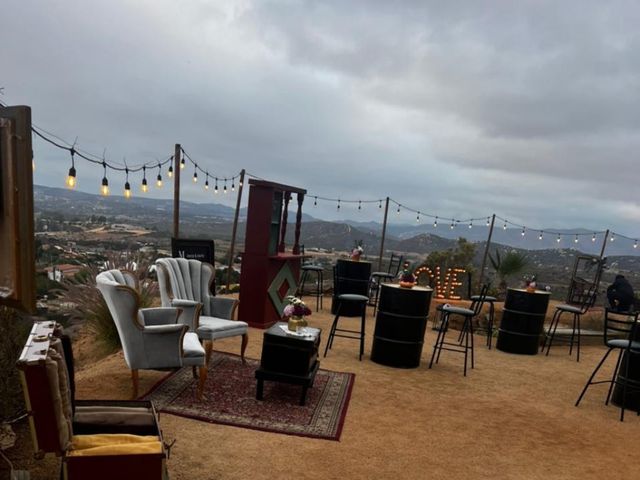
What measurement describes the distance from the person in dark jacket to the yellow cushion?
6622 mm

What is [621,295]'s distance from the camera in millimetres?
6418

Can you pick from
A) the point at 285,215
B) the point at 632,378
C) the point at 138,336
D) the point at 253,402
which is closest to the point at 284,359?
the point at 253,402

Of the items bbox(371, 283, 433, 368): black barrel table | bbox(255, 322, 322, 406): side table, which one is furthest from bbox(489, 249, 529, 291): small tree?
bbox(255, 322, 322, 406): side table

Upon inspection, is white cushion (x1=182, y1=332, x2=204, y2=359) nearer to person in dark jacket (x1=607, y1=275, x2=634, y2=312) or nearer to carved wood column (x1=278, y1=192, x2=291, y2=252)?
carved wood column (x1=278, y1=192, x2=291, y2=252)

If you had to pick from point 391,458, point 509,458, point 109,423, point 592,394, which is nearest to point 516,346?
point 592,394

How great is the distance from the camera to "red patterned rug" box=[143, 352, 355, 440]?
3.52m

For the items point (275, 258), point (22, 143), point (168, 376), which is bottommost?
point (168, 376)

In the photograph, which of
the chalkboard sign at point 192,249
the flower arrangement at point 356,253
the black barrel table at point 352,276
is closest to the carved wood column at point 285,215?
the chalkboard sign at point 192,249

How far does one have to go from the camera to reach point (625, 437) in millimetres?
3955

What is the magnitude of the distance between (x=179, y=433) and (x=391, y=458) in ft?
5.00

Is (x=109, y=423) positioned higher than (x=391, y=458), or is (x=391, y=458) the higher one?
(x=109, y=423)

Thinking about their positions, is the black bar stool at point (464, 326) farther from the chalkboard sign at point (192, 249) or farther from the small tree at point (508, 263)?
the small tree at point (508, 263)

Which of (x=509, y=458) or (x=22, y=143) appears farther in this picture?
(x=509, y=458)

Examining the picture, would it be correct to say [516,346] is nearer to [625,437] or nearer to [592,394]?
[592,394]
